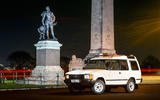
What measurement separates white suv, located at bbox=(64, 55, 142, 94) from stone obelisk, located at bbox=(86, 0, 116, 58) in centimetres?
2503

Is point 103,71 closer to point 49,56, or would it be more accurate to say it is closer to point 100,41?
point 49,56

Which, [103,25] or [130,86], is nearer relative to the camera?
[130,86]

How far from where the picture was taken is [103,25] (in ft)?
153

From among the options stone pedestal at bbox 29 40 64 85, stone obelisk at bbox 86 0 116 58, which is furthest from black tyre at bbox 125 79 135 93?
stone obelisk at bbox 86 0 116 58

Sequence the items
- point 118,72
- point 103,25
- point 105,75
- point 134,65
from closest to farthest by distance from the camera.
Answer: point 105,75, point 118,72, point 134,65, point 103,25

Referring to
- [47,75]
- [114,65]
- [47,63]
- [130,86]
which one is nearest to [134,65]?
[130,86]

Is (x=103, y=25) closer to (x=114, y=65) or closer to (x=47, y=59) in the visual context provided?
(x=47, y=59)

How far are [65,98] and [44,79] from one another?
12.9 meters

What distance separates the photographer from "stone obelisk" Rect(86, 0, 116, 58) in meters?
46.5

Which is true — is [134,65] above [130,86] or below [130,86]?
above

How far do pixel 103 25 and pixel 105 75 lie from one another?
27.1 m

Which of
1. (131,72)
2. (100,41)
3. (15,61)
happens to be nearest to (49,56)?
(131,72)

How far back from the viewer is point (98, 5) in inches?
1836

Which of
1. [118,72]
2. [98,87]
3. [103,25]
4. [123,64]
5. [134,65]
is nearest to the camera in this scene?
[98,87]
